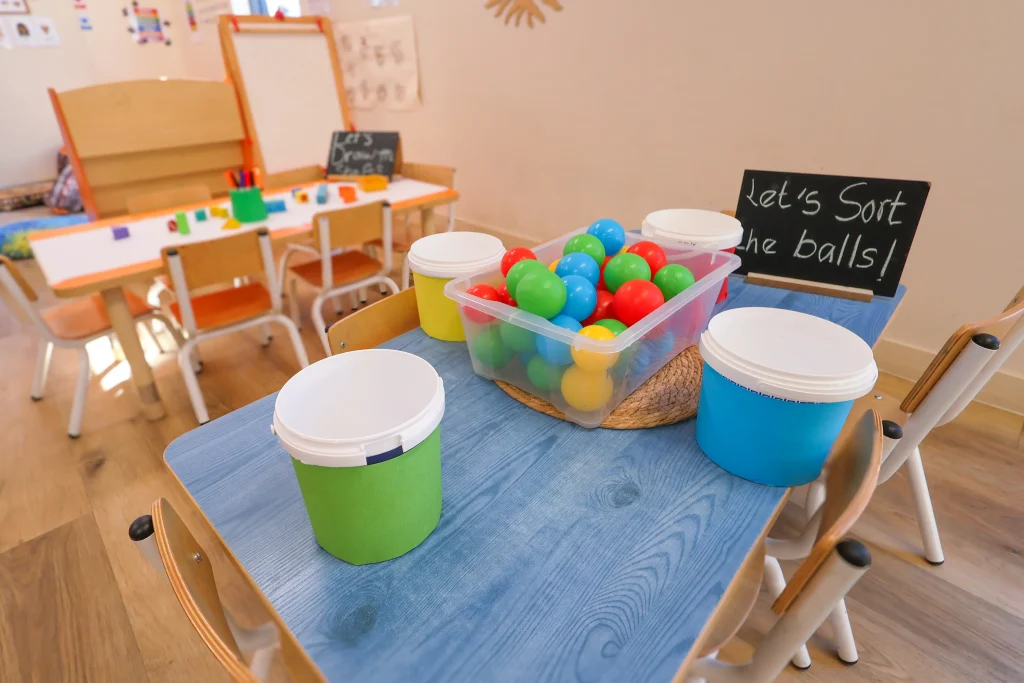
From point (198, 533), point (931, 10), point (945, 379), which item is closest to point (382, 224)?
point (198, 533)

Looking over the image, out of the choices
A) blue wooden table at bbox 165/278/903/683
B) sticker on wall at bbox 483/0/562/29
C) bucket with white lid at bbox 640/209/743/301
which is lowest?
blue wooden table at bbox 165/278/903/683

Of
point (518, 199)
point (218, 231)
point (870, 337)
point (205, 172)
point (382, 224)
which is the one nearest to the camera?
point (870, 337)

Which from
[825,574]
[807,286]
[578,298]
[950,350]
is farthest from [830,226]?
[825,574]

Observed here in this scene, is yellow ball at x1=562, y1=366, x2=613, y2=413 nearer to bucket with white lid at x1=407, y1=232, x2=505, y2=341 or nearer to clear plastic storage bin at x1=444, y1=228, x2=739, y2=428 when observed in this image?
clear plastic storage bin at x1=444, y1=228, x2=739, y2=428

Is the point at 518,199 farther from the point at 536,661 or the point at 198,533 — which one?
the point at 536,661

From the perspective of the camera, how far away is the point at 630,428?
0.76m

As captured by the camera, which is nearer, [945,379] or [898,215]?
[945,379]

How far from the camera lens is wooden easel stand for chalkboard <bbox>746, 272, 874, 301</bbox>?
110 centimetres

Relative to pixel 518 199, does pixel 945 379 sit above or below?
above

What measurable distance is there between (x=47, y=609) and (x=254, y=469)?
1086 mm

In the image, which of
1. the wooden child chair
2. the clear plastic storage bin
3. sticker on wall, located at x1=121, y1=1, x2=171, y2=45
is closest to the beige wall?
the clear plastic storage bin

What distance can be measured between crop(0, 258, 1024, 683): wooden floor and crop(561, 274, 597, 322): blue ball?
0.66m

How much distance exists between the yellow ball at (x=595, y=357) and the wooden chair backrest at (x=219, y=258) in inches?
51.6

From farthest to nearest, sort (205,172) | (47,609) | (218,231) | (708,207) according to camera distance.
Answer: (205,172) → (708,207) → (218,231) → (47,609)
